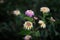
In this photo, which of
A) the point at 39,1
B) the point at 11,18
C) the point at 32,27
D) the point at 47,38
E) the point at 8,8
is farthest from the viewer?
the point at 39,1

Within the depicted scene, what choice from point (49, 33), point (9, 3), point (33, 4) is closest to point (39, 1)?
point (33, 4)

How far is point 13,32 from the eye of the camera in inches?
65.6

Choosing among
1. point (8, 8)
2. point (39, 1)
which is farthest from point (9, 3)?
point (39, 1)

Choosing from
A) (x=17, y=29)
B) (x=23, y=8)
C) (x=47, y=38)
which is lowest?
(x=47, y=38)

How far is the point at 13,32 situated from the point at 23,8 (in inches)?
8.6

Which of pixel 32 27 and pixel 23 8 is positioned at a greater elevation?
pixel 23 8

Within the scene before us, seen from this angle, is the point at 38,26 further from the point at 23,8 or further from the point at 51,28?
the point at 23,8

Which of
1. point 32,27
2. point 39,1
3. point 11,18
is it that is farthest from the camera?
point 39,1

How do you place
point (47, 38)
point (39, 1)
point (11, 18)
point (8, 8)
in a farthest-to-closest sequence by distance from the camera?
point (39, 1) → point (8, 8) → point (11, 18) → point (47, 38)

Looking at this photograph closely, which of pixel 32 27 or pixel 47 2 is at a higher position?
pixel 47 2

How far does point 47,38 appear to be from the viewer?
1527 millimetres

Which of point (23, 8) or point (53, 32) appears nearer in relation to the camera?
point (53, 32)

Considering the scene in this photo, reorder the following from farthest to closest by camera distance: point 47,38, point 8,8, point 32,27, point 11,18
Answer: point 8,8 → point 11,18 → point 47,38 → point 32,27

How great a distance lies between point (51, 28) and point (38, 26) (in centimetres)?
8
